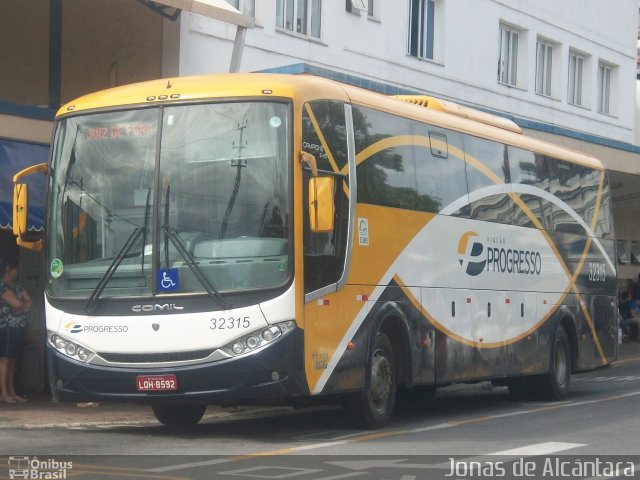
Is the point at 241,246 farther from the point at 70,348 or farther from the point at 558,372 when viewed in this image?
→ the point at 558,372

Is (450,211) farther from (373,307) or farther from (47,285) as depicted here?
(47,285)

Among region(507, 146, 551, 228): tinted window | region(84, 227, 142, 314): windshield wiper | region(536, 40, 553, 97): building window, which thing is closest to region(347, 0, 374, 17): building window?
region(507, 146, 551, 228): tinted window

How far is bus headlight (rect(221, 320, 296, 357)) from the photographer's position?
11438 millimetres

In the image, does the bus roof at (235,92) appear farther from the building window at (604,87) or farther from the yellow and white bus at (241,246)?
the building window at (604,87)

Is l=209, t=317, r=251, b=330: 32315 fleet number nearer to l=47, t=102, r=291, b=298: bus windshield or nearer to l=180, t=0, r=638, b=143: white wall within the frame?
l=47, t=102, r=291, b=298: bus windshield

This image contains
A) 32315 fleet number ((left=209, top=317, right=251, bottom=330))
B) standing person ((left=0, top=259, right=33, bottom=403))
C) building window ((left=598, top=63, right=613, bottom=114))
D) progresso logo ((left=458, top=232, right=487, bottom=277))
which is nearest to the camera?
32315 fleet number ((left=209, top=317, right=251, bottom=330))

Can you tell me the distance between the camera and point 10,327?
16.1 meters

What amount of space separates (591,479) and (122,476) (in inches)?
143

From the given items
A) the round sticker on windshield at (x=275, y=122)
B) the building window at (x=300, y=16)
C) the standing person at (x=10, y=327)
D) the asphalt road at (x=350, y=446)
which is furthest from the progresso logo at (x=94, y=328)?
the building window at (x=300, y=16)

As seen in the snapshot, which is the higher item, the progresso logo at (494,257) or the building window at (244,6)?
the building window at (244,6)

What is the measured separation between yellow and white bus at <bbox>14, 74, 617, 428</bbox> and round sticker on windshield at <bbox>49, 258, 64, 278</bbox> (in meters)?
0.02

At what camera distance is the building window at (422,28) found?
1029 inches

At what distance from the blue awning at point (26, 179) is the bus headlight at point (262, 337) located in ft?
15.1

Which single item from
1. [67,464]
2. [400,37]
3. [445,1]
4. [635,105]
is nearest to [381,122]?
[67,464]
